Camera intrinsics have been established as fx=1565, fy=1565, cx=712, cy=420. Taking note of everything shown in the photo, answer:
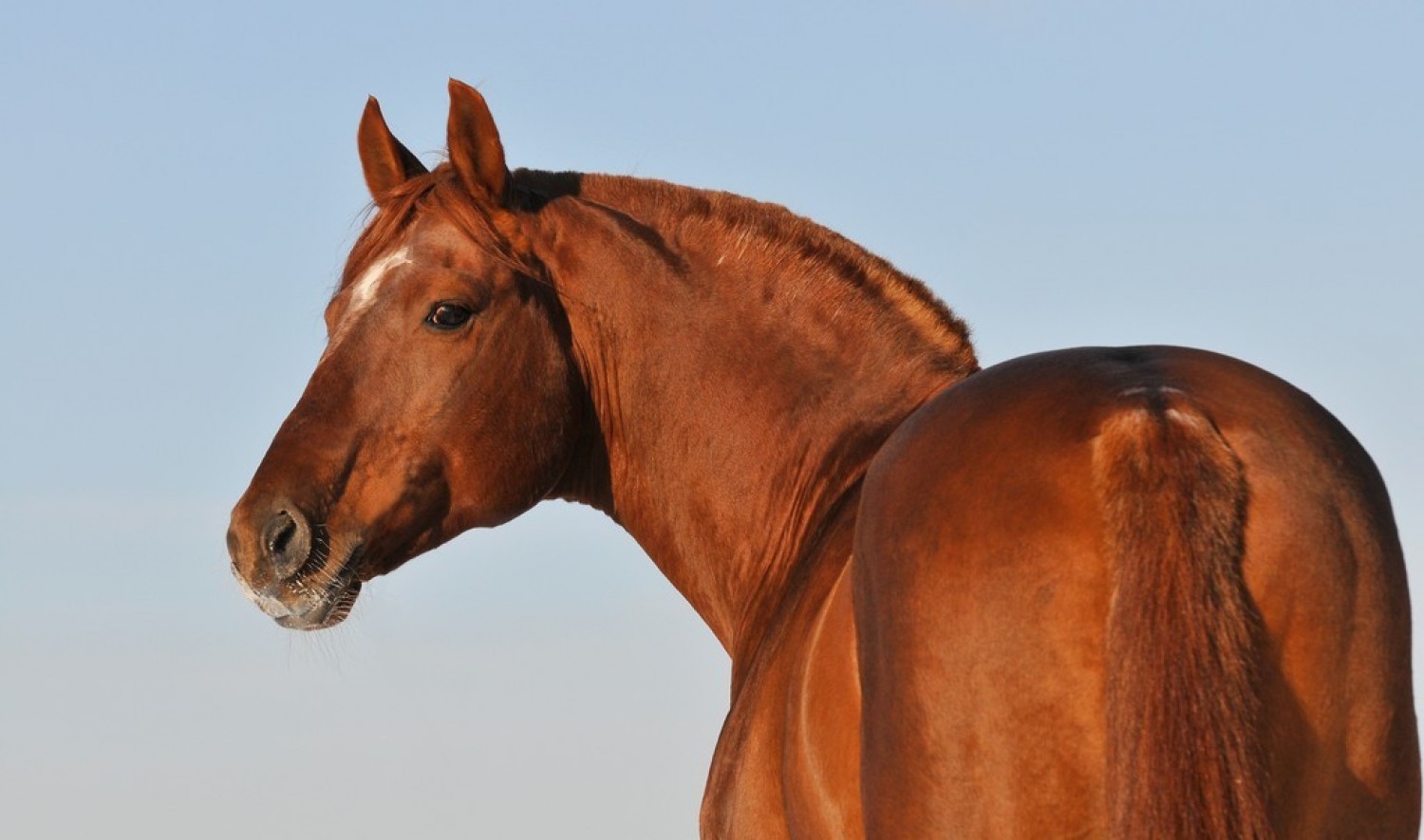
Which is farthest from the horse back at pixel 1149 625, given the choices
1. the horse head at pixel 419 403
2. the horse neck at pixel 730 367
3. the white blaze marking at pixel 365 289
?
the white blaze marking at pixel 365 289

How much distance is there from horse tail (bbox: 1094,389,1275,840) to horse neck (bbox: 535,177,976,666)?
6.92 ft

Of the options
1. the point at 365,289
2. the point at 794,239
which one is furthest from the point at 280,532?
the point at 794,239

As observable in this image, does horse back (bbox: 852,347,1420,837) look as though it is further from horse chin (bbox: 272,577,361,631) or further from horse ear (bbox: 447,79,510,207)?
horse ear (bbox: 447,79,510,207)

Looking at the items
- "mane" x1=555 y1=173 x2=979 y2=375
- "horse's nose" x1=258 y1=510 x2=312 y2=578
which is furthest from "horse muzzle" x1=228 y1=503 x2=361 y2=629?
"mane" x1=555 y1=173 x2=979 y2=375

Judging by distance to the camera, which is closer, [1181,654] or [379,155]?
[1181,654]

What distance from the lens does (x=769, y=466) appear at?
17.1 feet

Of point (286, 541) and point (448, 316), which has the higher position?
point (448, 316)

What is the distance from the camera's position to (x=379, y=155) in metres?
5.60

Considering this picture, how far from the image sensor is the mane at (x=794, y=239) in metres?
A: 5.32

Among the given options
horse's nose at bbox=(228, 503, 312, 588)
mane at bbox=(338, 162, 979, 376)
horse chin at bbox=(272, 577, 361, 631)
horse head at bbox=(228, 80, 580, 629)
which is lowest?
horse chin at bbox=(272, 577, 361, 631)

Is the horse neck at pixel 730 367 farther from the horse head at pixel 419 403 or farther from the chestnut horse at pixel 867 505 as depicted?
the horse head at pixel 419 403

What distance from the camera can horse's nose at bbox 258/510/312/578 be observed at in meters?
4.78

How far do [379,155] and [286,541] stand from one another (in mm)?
1541

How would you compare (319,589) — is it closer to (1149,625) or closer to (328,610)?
(328,610)
